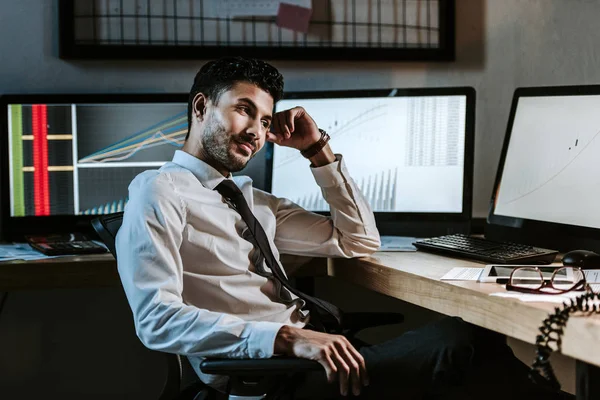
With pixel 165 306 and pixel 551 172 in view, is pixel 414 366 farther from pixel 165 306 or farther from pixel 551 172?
pixel 551 172

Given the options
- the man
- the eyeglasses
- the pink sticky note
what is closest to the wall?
the pink sticky note

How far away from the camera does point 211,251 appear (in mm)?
1580

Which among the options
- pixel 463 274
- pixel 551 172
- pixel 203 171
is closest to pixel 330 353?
pixel 463 274

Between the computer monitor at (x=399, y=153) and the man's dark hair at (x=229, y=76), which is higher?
the man's dark hair at (x=229, y=76)

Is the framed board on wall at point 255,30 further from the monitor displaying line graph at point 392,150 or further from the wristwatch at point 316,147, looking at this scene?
the wristwatch at point 316,147

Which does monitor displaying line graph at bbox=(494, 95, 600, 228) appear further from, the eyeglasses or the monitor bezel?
the monitor bezel

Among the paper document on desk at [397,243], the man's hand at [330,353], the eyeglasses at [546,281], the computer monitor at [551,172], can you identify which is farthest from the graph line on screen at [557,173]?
the man's hand at [330,353]

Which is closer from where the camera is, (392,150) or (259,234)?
(259,234)

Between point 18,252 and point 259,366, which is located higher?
point 18,252

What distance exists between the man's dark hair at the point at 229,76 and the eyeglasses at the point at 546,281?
2.14 feet

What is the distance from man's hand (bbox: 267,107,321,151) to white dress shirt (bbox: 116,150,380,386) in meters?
0.08

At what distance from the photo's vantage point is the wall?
A: 227cm

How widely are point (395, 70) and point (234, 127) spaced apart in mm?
985

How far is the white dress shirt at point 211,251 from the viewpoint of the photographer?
1370mm
